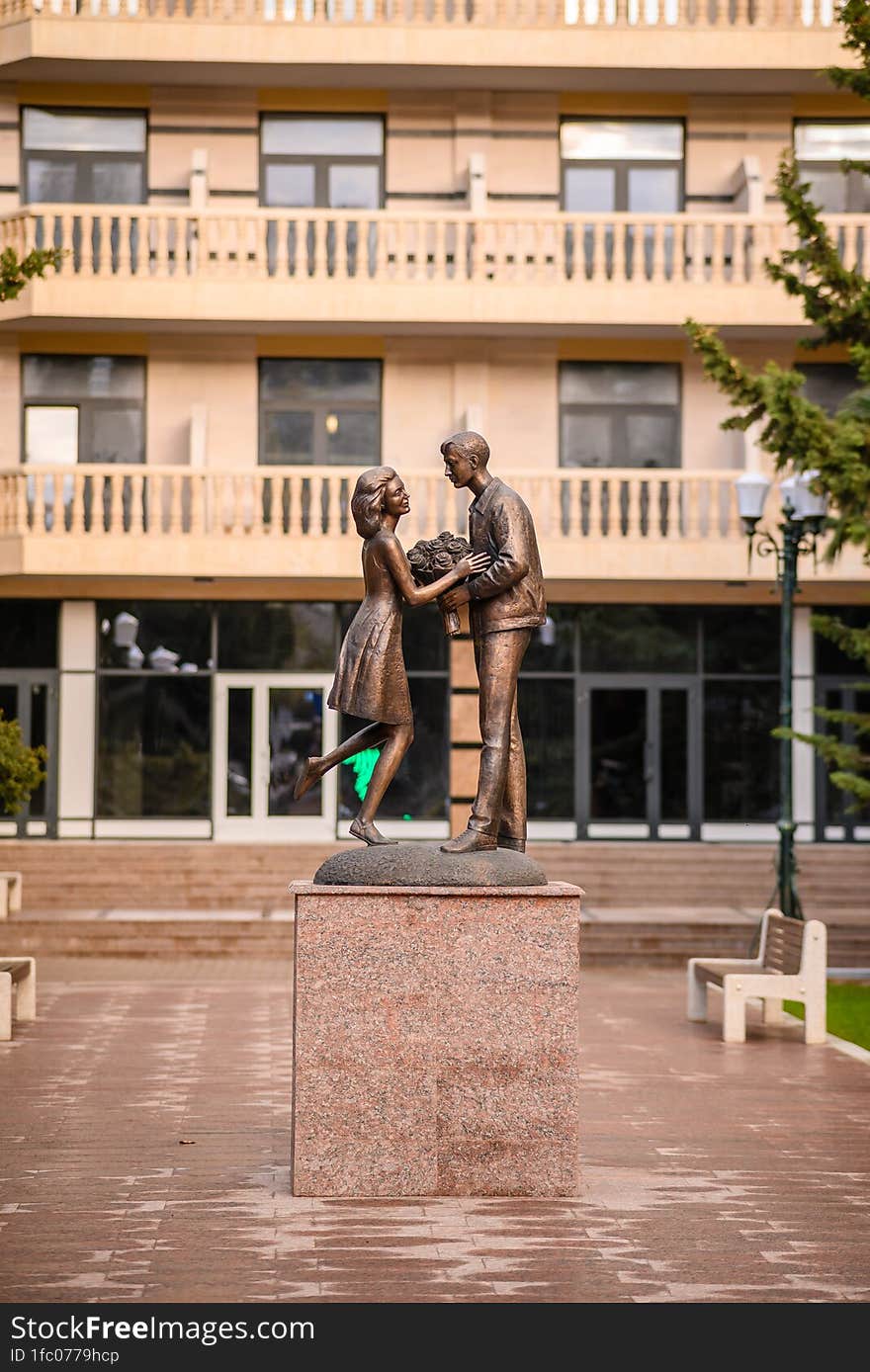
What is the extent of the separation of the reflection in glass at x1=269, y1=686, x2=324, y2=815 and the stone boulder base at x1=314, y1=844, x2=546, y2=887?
63.7ft

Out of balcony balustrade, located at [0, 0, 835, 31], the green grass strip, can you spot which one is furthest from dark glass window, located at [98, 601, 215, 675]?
the green grass strip

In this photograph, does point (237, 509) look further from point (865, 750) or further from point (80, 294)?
point (865, 750)

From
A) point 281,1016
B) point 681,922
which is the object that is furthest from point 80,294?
point 281,1016

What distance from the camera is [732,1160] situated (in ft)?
30.1

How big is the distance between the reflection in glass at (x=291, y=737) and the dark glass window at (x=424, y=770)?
43 cm

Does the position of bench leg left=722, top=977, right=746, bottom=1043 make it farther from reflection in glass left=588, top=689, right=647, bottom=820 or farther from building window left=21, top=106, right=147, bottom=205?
building window left=21, top=106, right=147, bottom=205

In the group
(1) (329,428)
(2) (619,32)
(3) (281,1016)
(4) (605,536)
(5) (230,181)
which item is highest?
(2) (619,32)

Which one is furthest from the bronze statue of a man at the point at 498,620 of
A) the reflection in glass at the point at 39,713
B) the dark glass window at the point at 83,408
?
the reflection in glass at the point at 39,713

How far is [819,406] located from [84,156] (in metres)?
14.6

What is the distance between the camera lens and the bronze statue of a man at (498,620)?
28.2 ft

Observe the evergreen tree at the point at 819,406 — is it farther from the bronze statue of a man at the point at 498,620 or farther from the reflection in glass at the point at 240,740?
the reflection in glass at the point at 240,740

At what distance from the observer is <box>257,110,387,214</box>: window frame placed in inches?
1092

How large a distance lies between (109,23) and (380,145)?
419 centimetres

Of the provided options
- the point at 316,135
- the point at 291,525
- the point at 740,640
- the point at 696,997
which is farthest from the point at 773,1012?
the point at 316,135
